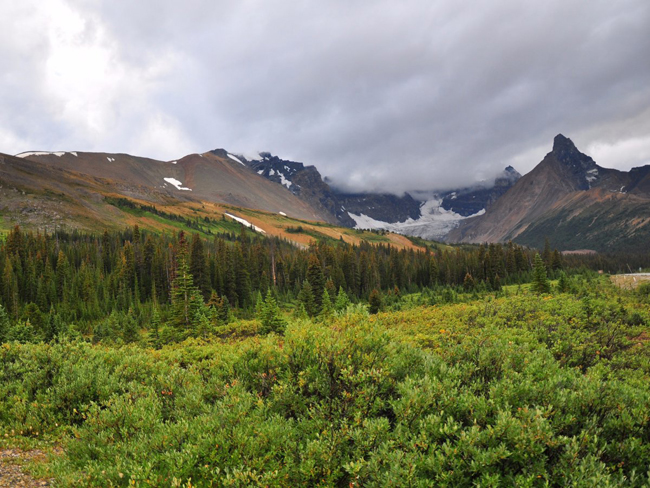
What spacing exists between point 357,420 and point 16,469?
1097 cm

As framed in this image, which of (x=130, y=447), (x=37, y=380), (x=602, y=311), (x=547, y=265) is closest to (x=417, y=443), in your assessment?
(x=130, y=447)

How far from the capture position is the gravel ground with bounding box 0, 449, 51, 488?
9570 mm

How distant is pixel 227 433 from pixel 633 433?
867 centimetres

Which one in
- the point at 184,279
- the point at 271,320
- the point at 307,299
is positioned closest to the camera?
the point at 271,320

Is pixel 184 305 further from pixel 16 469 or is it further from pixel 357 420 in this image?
pixel 357 420

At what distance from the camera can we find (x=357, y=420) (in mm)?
7676

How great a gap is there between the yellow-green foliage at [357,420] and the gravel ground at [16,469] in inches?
37.1

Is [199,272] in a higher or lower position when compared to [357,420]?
lower

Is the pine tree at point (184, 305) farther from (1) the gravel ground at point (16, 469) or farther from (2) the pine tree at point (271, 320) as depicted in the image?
(1) the gravel ground at point (16, 469)

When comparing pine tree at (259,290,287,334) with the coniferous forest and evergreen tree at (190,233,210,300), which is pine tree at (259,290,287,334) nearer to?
the coniferous forest

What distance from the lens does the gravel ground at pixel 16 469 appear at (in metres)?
9.57

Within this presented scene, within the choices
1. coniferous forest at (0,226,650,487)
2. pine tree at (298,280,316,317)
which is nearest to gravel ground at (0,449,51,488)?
coniferous forest at (0,226,650,487)

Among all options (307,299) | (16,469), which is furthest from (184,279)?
(16,469)

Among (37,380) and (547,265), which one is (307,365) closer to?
(37,380)
